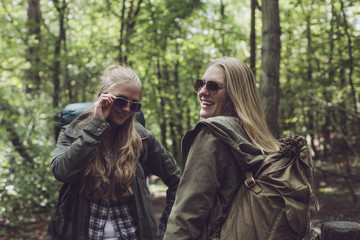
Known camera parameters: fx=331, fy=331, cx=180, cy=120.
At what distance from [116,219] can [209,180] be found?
3.75ft

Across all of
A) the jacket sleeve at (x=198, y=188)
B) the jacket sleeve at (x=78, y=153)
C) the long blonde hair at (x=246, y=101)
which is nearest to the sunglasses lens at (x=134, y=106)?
the jacket sleeve at (x=78, y=153)

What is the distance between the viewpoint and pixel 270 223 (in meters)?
1.46

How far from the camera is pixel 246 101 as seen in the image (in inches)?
77.5

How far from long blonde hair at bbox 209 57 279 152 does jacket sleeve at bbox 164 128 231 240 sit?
1.03ft

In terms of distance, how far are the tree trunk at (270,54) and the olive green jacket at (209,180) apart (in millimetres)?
2662

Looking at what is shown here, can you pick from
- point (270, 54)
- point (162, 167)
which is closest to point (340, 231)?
point (162, 167)

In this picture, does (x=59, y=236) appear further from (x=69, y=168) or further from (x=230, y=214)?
(x=230, y=214)

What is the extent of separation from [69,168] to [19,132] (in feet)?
18.1

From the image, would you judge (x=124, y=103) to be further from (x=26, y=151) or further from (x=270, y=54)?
(x=26, y=151)

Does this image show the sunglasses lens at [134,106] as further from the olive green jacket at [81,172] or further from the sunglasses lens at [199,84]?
the sunglasses lens at [199,84]

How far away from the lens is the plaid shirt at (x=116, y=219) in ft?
7.84

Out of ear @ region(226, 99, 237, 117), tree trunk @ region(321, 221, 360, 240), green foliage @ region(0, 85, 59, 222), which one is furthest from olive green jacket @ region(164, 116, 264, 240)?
green foliage @ region(0, 85, 59, 222)

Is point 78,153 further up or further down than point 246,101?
further down

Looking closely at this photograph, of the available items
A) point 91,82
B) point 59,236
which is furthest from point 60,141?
point 91,82
